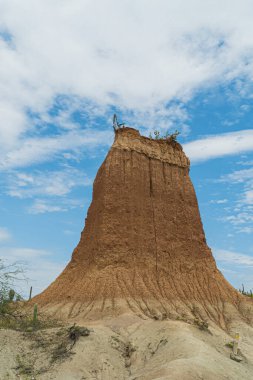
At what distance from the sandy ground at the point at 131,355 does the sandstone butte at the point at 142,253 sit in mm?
2589

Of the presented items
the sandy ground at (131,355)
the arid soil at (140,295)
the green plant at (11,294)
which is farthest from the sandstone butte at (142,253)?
the green plant at (11,294)

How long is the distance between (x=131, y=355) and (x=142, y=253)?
9.43 meters

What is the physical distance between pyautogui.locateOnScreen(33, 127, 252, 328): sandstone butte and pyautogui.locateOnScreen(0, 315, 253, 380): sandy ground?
259cm

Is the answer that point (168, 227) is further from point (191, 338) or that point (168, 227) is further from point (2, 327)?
point (2, 327)

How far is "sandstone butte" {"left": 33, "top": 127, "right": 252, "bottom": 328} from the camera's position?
26984 millimetres

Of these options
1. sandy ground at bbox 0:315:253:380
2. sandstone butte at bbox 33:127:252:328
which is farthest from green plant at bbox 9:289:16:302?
sandstone butte at bbox 33:127:252:328

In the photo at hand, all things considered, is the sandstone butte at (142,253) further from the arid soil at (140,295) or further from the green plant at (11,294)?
the green plant at (11,294)

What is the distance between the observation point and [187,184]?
3484 cm

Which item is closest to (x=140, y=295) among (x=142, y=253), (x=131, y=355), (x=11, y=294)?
(x=142, y=253)

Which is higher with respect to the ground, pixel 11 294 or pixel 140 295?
pixel 140 295

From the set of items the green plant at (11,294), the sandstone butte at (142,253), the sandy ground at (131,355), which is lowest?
the sandy ground at (131,355)

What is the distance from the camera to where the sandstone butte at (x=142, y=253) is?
26984mm

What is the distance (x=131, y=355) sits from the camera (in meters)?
20.9

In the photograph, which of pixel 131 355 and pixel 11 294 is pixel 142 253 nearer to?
pixel 131 355
